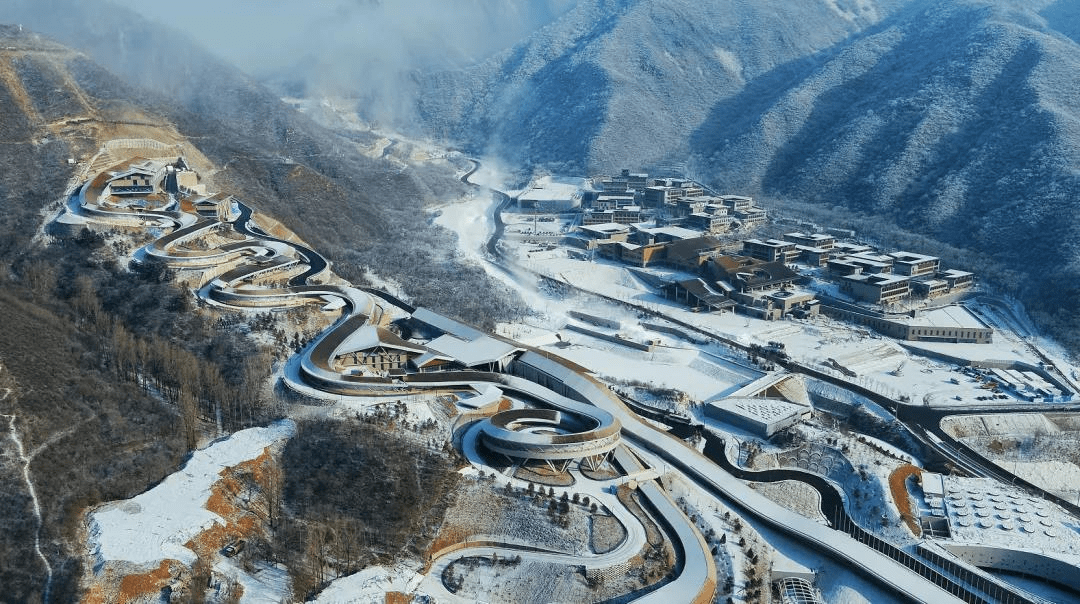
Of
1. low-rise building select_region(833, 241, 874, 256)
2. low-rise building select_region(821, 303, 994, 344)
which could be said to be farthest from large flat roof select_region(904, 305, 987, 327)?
low-rise building select_region(833, 241, 874, 256)

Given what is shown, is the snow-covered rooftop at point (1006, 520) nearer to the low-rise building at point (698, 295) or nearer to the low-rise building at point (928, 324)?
the low-rise building at point (928, 324)

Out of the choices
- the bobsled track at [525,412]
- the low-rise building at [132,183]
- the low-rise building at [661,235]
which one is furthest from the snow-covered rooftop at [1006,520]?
the low-rise building at [132,183]

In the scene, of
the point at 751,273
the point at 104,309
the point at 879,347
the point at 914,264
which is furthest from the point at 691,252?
the point at 104,309

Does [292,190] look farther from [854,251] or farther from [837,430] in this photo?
[837,430]

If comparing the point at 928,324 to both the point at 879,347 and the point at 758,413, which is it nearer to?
the point at 879,347

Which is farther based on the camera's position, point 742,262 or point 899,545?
point 742,262

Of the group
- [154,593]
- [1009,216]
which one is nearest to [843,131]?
[1009,216]
